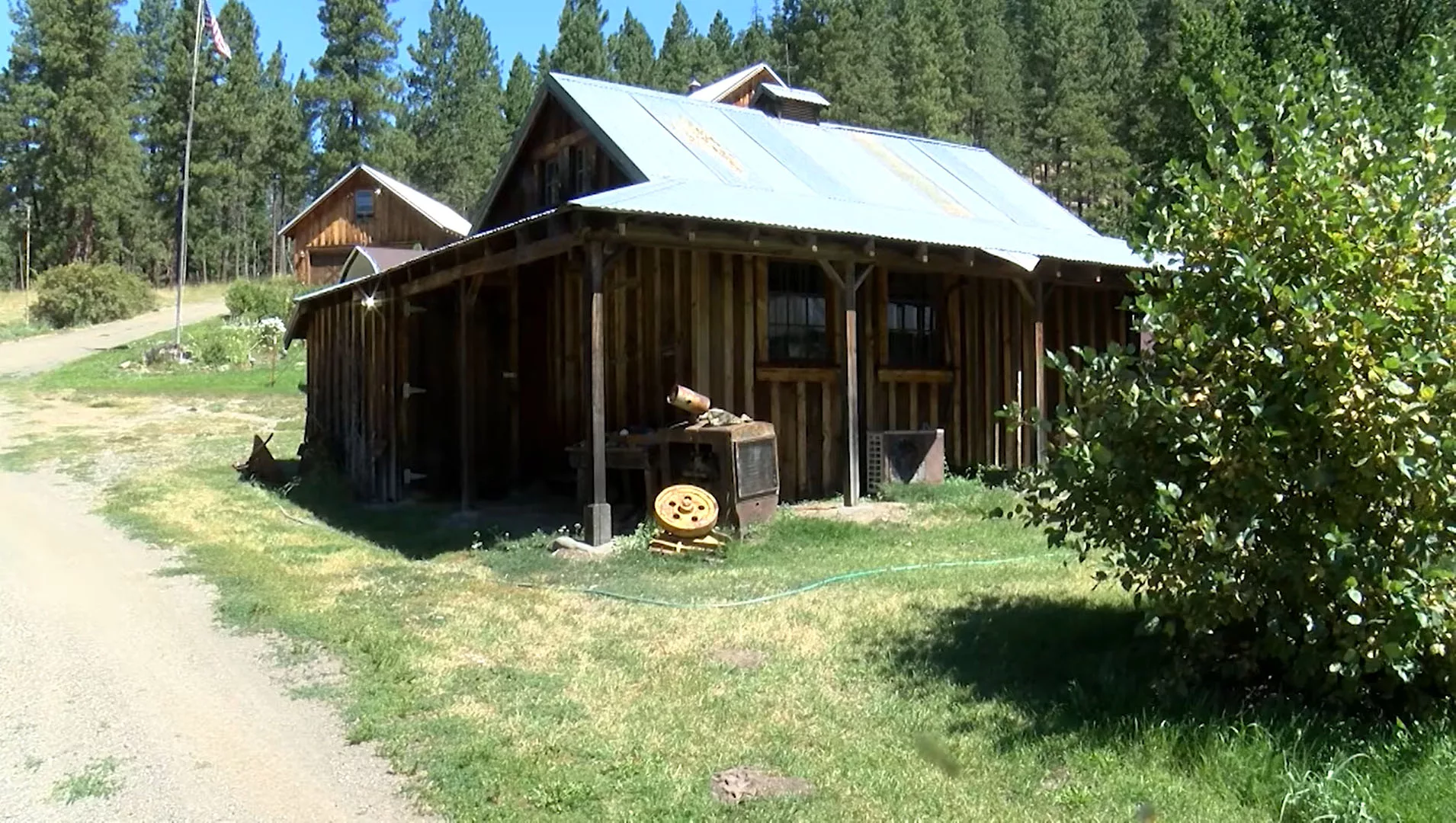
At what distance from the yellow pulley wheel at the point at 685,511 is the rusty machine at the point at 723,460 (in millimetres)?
134

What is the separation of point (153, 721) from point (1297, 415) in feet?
17.1

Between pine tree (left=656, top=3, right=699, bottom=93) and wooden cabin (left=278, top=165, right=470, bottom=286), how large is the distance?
1501cm

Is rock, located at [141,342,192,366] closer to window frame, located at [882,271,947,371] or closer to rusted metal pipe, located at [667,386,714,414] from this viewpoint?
window frame, located at [882,271,947,371]

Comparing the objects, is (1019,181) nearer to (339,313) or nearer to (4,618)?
(339,313)

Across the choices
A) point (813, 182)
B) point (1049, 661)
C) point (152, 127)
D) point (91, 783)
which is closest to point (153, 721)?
point (91, 783)

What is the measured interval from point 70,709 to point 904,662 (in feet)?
13.5

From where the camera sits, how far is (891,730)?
4.76 m

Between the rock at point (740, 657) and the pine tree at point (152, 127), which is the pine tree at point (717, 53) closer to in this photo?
the pine tree at point (152, 127)

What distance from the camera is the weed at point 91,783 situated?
429 cm

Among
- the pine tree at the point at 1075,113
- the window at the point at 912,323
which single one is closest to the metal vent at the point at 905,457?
the window at the point at 912,323

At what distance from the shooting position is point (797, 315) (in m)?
12.1

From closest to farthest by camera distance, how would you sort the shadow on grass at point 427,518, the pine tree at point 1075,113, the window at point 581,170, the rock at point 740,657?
the rock at point 740,657 → the shadow on grass at point 427,518 → the window at point 581,170 → the pine tree at point 1075,113

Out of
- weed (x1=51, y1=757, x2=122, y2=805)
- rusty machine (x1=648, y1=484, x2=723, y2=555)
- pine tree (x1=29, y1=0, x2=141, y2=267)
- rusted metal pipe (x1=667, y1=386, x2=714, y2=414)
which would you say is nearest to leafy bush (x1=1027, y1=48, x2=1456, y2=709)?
weed (x1=51, y1=757, x2=122, y2=805)

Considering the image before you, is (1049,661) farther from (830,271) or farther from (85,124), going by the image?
(85,124)
